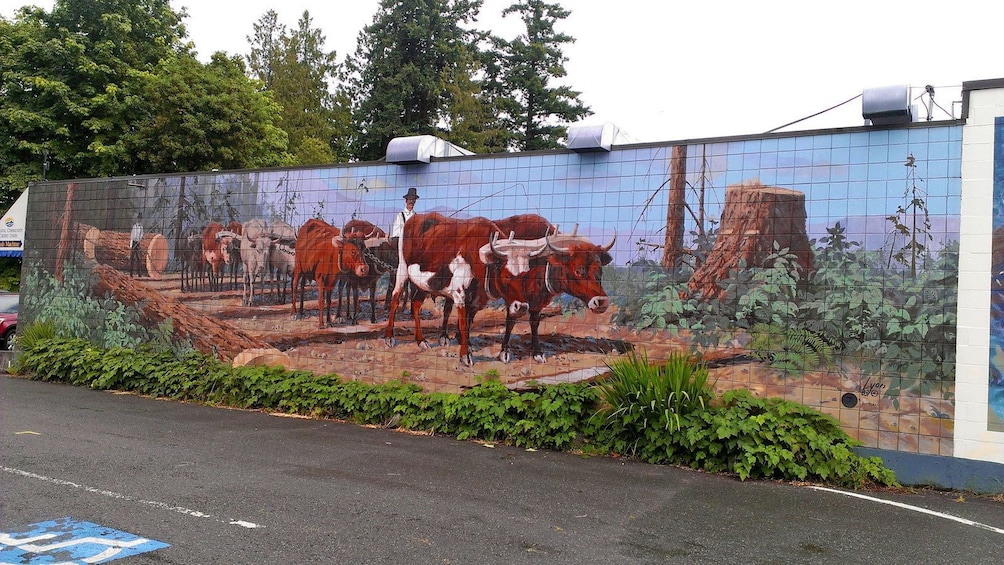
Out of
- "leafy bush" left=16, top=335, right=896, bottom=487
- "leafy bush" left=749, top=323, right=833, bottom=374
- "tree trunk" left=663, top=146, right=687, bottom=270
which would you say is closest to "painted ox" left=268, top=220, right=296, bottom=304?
"leafy bush" left=16, top=335, right=896, bottom=487

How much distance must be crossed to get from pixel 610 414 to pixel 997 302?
12.6 feet

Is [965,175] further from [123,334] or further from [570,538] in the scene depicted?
[123,334]

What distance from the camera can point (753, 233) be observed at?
7.78m

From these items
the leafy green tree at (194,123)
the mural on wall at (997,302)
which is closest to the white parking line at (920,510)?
the mural on wall at (997,302)

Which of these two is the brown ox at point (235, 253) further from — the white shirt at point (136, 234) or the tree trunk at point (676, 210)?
the tree trunk at point (676, 210)

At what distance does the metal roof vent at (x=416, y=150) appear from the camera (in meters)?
9.74

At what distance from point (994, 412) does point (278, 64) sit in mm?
36458

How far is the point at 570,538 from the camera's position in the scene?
5133 millimetres

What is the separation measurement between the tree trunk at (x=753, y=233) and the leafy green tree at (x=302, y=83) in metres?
26.9

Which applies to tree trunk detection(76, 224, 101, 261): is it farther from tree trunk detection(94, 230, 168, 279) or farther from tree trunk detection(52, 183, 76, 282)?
tree trunk detection(52, 183, 76, 282)

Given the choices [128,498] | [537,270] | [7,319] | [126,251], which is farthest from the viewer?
[7,319]

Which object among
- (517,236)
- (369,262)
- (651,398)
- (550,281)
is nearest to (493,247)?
(517,236)

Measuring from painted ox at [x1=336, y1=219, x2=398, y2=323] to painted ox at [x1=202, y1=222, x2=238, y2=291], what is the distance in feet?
7.64

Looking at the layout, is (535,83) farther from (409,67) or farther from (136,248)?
(136,248)
